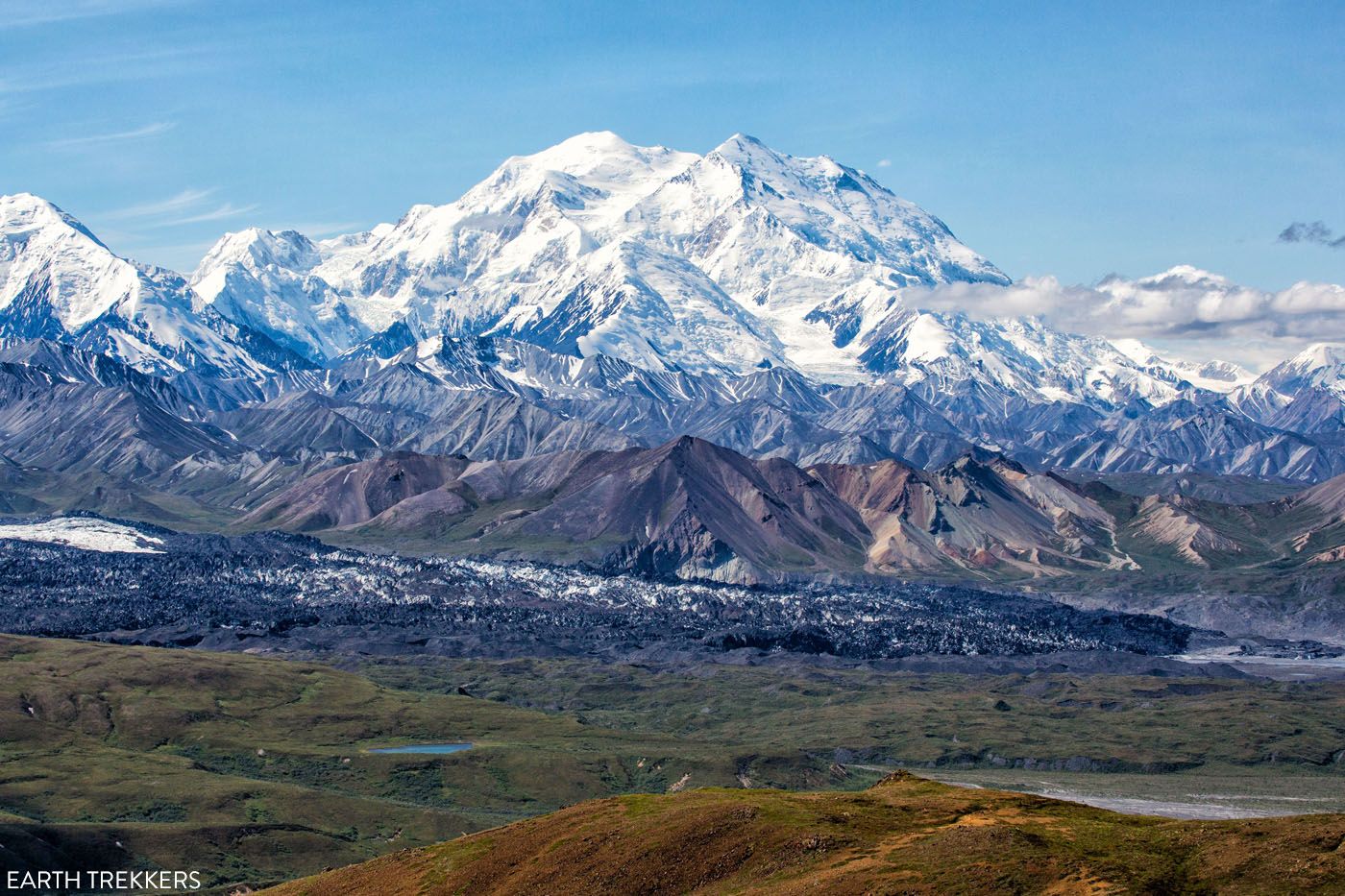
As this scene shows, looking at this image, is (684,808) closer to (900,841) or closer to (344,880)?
(900,841)

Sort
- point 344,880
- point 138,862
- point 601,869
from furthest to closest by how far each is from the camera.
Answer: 1. point 138,862
2. point 344,880
3. point 601,869

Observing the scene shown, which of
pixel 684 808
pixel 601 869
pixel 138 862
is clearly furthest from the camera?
pixel 138 862

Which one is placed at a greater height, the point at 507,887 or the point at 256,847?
the point at 507,887

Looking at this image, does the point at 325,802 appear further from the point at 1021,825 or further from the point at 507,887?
the point at 1021,825

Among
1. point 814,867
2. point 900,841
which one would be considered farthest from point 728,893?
point 900,841

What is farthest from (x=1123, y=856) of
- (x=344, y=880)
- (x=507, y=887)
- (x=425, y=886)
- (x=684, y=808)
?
(x=344, y=880)

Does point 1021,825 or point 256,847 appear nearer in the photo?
point 1021,825
